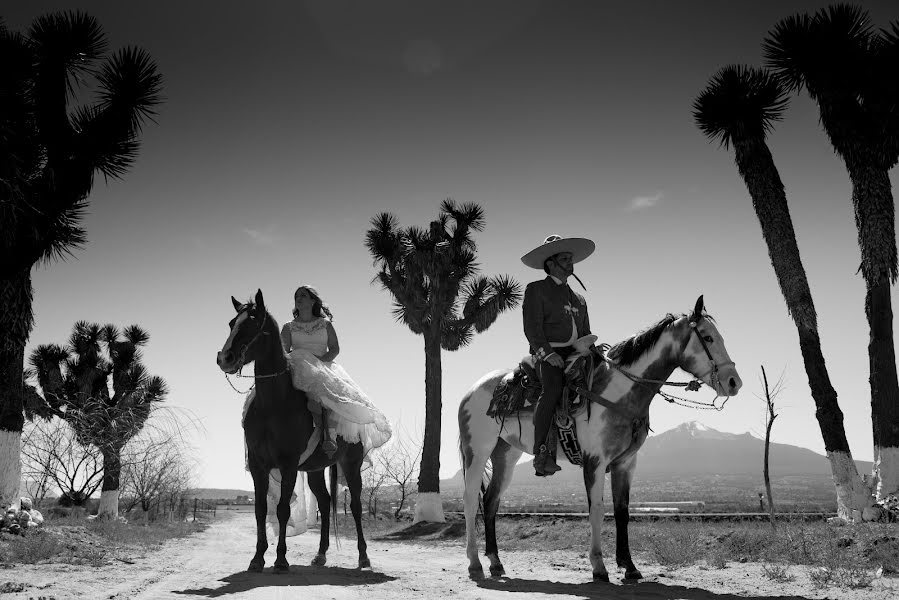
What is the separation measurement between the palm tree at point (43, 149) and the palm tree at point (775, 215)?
1229cm

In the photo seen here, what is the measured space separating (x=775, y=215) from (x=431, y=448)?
11705 mm

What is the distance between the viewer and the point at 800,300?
43.1ft

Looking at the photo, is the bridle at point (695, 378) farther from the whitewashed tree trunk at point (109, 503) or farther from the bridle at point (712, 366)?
the whitewashed tree trunk at point (109, 503)

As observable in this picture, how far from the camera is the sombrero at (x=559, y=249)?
24.8ft

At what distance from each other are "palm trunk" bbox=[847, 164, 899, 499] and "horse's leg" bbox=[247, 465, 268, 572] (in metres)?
10.3

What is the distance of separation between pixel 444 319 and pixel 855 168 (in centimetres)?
1267

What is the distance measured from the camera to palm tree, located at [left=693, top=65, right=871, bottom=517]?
1227 cm

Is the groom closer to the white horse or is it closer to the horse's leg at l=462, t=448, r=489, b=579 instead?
the white horse

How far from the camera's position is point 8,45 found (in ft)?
41.5

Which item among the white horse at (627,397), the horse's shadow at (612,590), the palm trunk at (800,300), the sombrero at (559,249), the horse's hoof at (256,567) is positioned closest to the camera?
the horse's shadow at (612,590)

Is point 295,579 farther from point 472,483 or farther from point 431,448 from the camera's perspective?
point 431,448

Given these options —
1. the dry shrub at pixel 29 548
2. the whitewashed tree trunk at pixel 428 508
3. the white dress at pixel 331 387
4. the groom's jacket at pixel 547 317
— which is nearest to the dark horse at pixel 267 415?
the white dress at pixel 331 387

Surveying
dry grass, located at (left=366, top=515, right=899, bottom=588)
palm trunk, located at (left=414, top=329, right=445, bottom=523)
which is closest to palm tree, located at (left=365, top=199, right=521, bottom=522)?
palm trunk, located at (left=414, top=329, right=445, bottom=523)

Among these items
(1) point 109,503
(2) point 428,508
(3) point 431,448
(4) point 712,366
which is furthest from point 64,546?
(1) point 109,503
